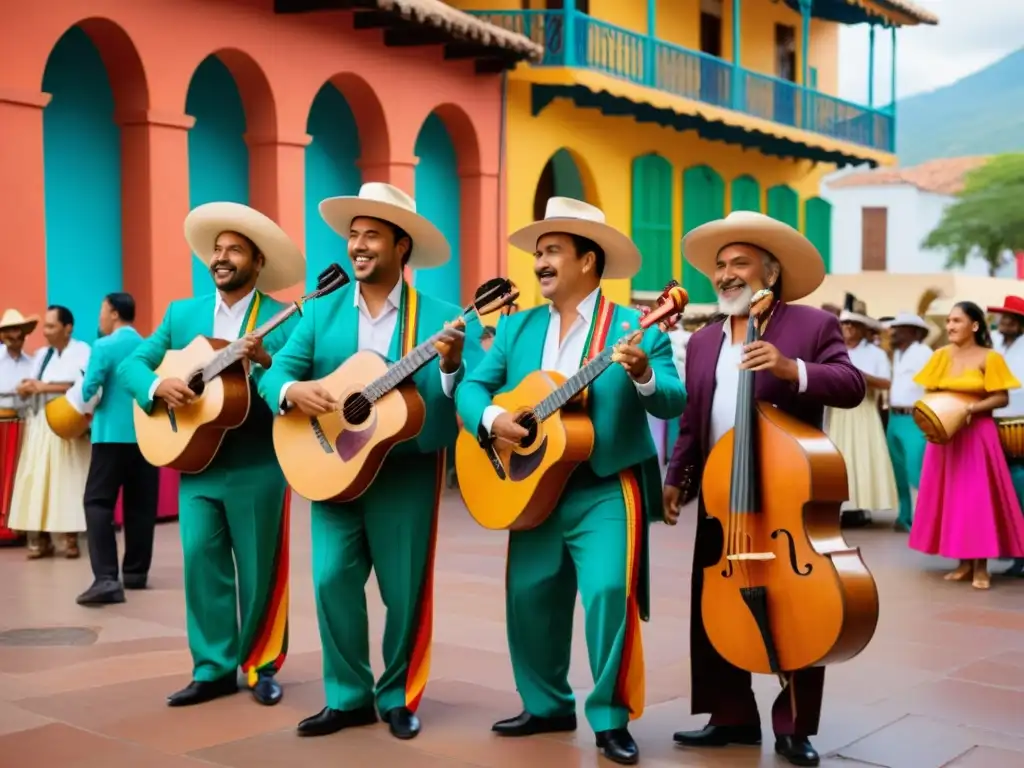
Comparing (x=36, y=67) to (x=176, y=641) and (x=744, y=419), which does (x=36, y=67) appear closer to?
(x=176, y=641)

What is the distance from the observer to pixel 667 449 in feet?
51.9

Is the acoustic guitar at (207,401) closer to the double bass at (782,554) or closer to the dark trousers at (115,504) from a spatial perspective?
the double bass at (782,554)

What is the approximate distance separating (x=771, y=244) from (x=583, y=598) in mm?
1394

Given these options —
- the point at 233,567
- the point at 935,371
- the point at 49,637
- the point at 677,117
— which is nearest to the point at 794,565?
the point at 233,567

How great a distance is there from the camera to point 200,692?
6012mm

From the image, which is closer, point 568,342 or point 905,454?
point 568,342

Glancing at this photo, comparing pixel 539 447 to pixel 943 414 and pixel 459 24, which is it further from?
pixel 459 24

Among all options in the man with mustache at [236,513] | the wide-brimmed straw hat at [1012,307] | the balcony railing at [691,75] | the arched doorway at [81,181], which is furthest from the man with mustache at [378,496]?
the balcony railing at [691,75]

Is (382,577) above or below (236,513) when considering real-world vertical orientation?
below

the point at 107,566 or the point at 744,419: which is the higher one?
the point at 744,419

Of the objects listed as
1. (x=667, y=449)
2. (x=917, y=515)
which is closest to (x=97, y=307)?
(x=667, y=449)

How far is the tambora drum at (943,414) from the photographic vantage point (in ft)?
30.3

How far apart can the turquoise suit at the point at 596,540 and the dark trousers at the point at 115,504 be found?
3.93 m

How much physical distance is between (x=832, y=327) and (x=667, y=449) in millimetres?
10707
